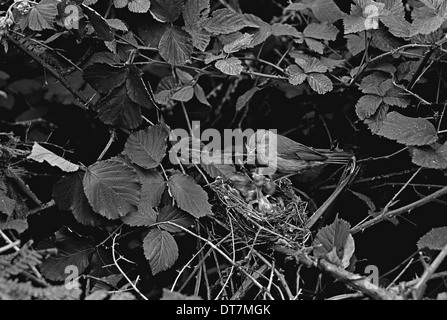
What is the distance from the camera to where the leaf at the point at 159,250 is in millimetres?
1602

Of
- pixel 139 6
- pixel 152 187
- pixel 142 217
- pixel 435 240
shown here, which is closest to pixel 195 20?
pixel 139 6

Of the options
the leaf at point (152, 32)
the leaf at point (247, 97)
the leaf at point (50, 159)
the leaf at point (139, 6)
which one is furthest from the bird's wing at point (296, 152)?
the leaf at point (50, 159)

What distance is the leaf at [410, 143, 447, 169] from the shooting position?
1635 mm

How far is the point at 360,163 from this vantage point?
2012 mm

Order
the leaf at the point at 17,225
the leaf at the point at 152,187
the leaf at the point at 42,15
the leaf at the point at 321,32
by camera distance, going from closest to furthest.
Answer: the leaf at the point at 17,225 → the leaf at the point at 42,15 → the leaf at the point at 152,187 → the leaf at the point at 321,32

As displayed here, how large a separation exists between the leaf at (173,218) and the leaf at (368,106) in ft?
2.20

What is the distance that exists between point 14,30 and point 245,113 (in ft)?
3.37

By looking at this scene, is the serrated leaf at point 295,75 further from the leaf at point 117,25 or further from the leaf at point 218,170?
the leaf at point 117,25

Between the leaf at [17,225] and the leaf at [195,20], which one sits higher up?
the leaf at [195,20]

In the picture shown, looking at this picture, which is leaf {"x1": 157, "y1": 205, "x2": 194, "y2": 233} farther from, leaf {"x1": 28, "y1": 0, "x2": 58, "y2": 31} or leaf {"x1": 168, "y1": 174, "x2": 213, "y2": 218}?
leaf {"x1": 28, "y1": 0, "x2": 58, "y2": 31}

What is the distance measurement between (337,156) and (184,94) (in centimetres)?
64

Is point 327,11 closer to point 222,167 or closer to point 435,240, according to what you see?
point 222,167
